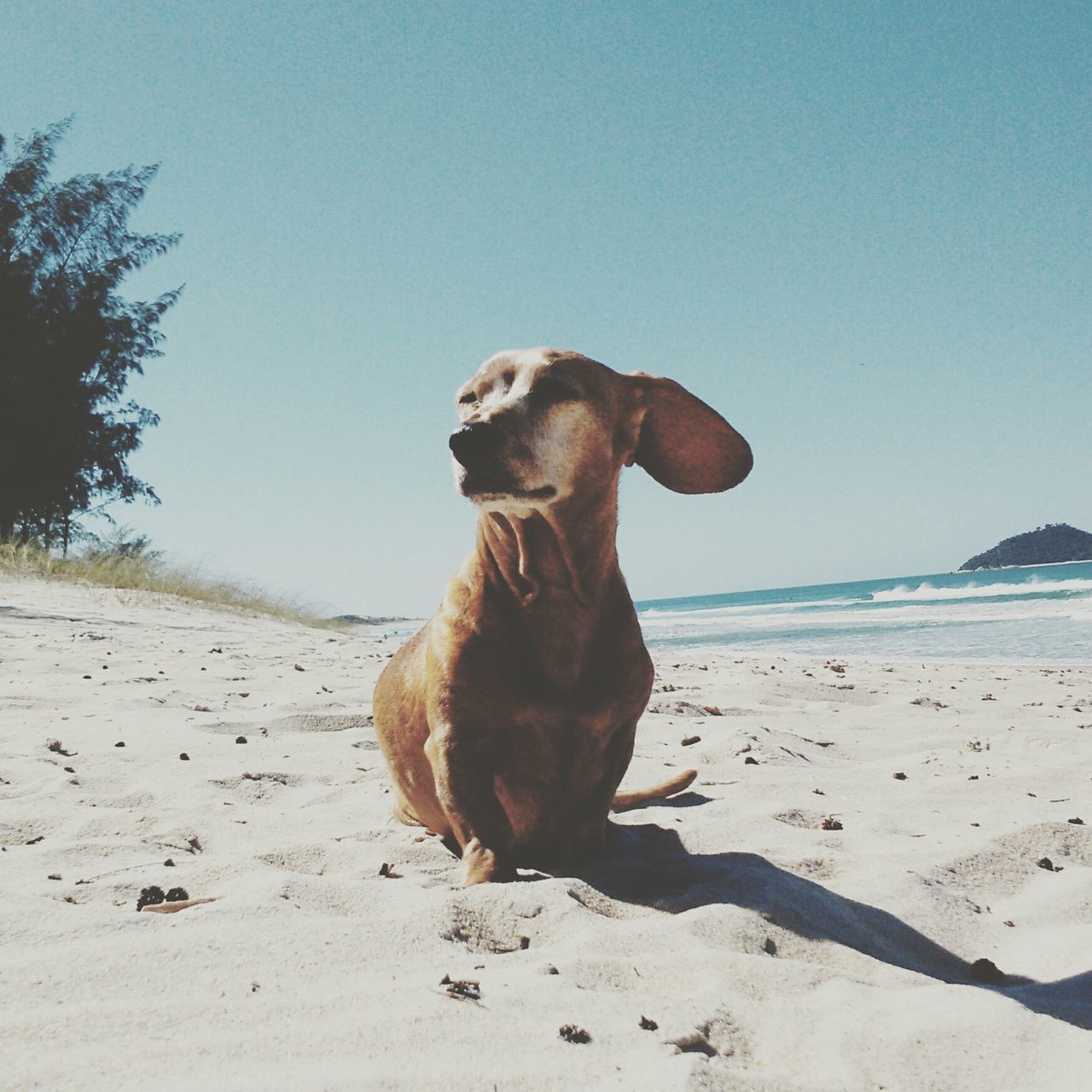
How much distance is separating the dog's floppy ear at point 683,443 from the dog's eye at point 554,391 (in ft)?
1.18

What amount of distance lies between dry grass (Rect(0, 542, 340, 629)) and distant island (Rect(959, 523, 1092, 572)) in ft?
228

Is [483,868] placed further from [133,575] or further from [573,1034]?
[133,575]

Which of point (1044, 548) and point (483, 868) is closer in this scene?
point (483, 868)

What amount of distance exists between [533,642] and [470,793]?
453 millimetres

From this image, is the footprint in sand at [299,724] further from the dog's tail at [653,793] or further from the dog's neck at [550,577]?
the dog's neck at [550,577]

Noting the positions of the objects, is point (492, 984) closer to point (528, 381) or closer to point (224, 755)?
point (528, 381)

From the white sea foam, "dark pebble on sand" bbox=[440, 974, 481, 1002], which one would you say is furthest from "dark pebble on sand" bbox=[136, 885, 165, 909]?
the white sea foam

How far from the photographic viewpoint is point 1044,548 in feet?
239

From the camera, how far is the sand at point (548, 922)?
134 centimetres

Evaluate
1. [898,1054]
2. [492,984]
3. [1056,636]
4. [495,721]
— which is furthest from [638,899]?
[1056,636]

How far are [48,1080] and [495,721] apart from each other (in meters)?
1.41

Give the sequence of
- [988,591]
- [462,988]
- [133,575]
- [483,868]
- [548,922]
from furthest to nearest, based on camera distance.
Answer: [988,591] → [133,575] → [483,868] → [548,922] → [462,988]

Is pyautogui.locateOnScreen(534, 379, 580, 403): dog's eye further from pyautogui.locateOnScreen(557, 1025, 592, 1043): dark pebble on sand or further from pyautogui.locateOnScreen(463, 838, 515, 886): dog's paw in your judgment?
pyautogui.locateOnScreen(557, 1025, 592, 1043): dark pebble on sand

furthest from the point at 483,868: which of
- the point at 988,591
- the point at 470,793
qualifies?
the point at 988,591
